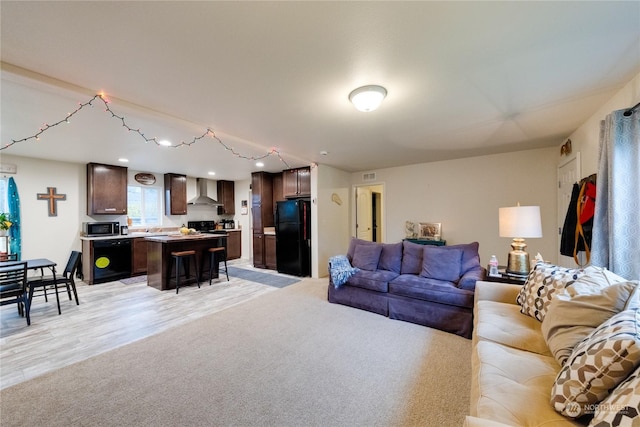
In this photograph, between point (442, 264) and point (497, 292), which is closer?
point (497, 292)

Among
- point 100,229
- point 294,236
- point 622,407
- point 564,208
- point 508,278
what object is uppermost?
point 564,208

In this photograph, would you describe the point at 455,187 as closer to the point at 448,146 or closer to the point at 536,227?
the point at 448,146

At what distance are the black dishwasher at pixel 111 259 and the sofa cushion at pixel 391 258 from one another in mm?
5154

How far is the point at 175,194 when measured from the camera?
20.4 feet

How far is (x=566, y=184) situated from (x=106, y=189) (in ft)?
26.9

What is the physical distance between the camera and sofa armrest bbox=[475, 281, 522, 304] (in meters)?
2.24

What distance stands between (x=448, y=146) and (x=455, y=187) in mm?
1264

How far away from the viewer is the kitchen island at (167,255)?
422 cm

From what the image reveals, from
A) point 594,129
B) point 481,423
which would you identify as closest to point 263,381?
point 481,423

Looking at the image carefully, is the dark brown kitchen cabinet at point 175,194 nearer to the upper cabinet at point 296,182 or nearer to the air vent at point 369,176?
the upper cabinet at point 296,182

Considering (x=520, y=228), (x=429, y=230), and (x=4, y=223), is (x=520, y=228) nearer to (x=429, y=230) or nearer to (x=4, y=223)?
(x=429, y=230)

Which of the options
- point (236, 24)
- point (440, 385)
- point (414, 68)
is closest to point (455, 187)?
point (414, 68)

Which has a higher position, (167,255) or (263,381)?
(167,255)

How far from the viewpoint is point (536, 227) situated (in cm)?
248
